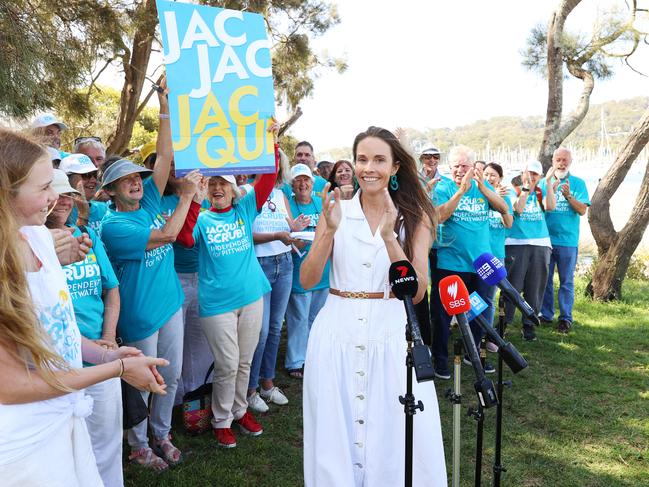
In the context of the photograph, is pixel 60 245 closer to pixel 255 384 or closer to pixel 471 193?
pixel 255 384

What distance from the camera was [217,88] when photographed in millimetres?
3662

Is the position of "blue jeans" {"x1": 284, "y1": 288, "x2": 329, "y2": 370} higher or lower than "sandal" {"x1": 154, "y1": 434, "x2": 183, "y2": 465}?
higher

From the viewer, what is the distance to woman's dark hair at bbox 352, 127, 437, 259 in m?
2.82

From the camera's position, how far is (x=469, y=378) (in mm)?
5660

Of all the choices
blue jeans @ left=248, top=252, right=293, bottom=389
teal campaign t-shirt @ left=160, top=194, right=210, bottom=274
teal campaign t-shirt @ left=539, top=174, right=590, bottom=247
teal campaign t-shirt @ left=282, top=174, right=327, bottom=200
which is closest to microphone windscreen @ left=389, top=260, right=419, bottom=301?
teal campaign t-shirt @ left=160, top=194, right=210, bottom=274

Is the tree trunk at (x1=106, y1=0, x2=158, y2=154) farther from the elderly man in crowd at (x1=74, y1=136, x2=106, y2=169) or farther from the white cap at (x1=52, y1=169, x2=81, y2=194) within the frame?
the white cap at (x1=52, y1=169, x2=81, y2=194)

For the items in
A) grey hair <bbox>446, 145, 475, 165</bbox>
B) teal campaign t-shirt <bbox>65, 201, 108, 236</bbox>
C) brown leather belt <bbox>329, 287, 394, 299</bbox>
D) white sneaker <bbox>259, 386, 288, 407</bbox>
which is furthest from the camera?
grey hair <bbox>446, 145, 475, 165</bbox>

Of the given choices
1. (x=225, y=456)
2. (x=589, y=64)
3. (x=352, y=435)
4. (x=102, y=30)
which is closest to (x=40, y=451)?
(x=352, y=435)

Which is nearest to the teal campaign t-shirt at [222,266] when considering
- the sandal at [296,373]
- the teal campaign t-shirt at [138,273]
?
the teal campaign t-shirt at [138,273]

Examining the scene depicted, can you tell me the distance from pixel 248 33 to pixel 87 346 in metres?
2.48

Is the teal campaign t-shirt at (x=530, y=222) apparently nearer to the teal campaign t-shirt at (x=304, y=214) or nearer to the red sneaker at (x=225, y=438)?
the teal campaign t-shirt at (x=304, y=214)

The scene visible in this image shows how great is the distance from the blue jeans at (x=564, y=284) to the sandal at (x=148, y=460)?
555 centimetres

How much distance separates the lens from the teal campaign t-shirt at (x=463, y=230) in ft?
18.3

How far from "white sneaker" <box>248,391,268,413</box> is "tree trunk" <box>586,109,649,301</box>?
6612 mm
